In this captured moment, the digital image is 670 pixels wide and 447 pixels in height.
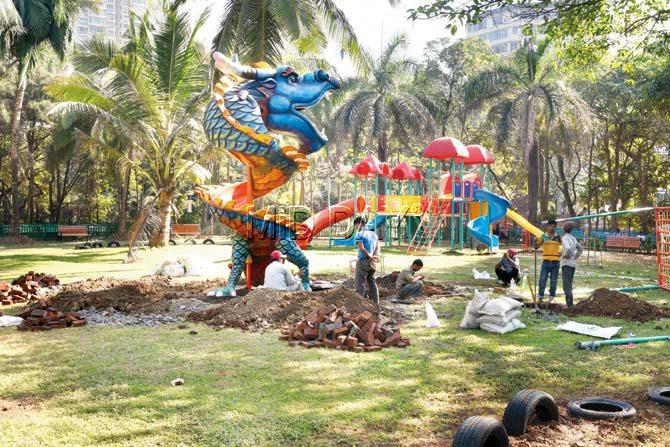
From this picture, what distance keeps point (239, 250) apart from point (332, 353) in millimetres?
5045

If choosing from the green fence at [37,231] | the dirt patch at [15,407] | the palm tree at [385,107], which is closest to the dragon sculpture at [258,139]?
the dirt patch at [15,407]

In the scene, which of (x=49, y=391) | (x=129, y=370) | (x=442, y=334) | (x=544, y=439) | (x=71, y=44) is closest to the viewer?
(x=544, y=439)

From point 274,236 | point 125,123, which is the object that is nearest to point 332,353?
point 274,236

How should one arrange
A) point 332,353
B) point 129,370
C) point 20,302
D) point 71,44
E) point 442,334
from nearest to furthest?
point 129,370, point 332,353, point 442,334, point 20,302, point 71,44

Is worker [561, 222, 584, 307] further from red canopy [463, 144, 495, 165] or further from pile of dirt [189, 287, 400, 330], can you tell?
red canopy [463, 144, 495, 165]

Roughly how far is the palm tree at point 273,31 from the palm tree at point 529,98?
1426 cm

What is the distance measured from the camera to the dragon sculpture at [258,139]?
37.6ft

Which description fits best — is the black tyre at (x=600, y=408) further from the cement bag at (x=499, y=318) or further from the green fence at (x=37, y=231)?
the green fence at (x=37, y=231)

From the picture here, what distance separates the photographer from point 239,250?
38.7ft

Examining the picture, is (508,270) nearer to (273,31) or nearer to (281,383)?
(281,383)

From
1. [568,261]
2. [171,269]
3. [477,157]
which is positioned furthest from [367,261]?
[477,157]

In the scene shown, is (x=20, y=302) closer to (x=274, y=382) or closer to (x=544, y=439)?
(x=274, y=382)

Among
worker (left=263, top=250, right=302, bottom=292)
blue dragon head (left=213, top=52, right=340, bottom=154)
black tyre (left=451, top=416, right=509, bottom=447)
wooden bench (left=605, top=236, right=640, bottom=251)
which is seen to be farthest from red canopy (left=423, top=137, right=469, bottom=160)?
black tyre (left=451, top=416, right=509, bottom=447)

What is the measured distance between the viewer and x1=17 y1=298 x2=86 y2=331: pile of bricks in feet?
28.5
